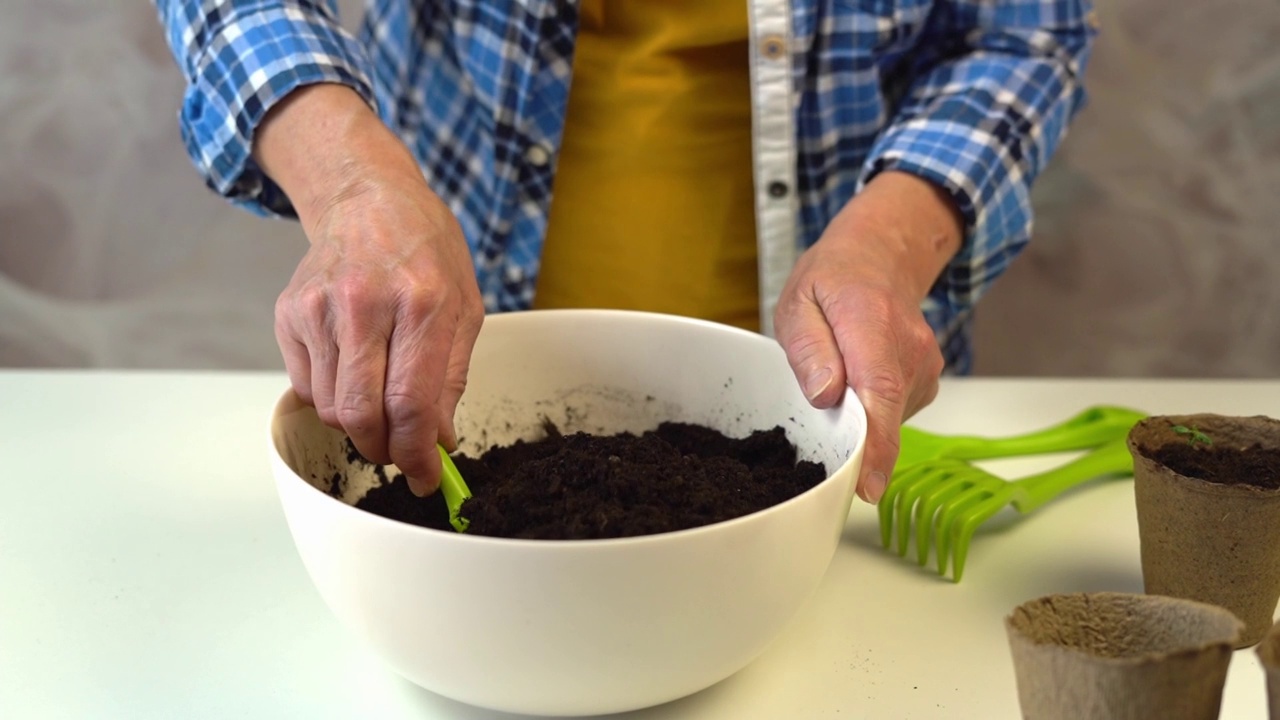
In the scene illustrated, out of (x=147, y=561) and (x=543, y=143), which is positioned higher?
(x=543, y=143)

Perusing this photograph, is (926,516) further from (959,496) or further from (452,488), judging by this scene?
(452,488)

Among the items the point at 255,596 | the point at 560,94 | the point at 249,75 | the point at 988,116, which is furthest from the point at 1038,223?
the point at 255,596

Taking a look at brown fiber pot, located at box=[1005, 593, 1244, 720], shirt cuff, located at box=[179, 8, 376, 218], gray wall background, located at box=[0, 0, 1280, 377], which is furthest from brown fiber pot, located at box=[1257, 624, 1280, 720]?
gray wall background, located at box=[0, 0, 1280, 377]

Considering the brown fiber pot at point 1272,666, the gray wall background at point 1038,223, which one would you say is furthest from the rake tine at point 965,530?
the gray wall background at point 1038,223

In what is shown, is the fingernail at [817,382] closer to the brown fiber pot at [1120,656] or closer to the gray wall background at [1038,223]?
the brown fiber pot at [1120,656]

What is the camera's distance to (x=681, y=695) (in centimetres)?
63

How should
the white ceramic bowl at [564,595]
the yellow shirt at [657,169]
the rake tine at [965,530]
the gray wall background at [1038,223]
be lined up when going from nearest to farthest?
1. the white ceramic bowl at [564,595]
2. the rake tine at [965,530]
3. the yellow shirt at [657,169]
4. the gray wall background at [1038,223]

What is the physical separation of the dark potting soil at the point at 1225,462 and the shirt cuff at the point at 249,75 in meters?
0.72

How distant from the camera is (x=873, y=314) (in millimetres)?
800

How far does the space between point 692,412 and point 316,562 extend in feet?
1.29

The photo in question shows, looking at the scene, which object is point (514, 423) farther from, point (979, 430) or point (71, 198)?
point (71, 198)

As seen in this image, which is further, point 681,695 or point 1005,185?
point 1005,185

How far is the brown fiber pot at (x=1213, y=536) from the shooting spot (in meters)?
0.68

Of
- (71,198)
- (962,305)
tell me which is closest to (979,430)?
(962,305)
